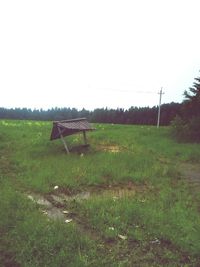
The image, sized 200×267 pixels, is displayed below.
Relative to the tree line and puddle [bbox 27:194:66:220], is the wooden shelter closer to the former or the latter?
puddle [bbox 27:194:66:220]

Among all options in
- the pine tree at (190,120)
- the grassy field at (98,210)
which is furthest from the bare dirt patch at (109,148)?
the pine tree at (190,120)

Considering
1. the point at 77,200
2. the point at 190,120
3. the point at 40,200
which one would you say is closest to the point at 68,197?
the point at 77,200

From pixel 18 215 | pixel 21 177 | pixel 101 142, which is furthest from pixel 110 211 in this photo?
pixel 101 142

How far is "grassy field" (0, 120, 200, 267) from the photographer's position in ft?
22.6

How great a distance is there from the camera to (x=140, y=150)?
1858 centimetres

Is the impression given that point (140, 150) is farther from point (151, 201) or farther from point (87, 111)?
point (87, 111)

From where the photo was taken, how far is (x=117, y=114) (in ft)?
259

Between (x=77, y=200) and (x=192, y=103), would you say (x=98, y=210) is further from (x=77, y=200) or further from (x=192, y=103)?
(x=192, y=103)

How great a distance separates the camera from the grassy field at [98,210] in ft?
22.6

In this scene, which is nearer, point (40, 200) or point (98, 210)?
point (98, 210)

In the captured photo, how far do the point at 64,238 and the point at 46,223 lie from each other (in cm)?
85

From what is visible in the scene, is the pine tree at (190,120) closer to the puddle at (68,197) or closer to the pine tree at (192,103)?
the pine tree at (192,103)

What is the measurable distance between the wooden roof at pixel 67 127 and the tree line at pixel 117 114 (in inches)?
779

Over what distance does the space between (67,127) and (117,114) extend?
62.5 meters
